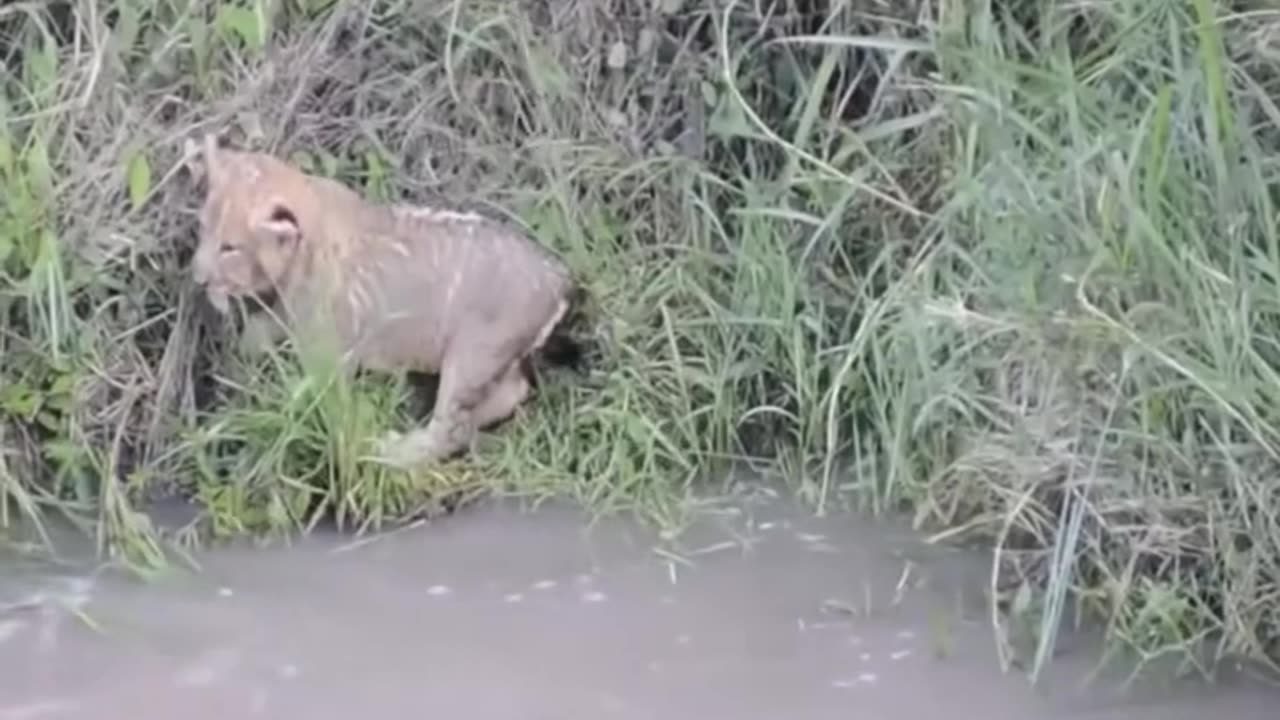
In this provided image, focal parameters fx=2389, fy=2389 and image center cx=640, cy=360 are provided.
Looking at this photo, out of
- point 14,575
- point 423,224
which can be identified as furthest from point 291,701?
point 423,224

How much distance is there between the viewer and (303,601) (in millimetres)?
3135

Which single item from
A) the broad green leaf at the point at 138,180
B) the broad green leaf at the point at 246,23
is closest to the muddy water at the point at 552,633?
the broad green leaf at the point at 138,180

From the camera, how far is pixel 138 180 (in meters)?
3.62

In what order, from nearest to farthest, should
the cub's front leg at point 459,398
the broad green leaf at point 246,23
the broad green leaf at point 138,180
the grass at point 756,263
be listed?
the grass at point 756,263 < the cub's front leg at point 459,398 < the broad green leaf at point 138,180 < the broad green leaf at point 246,23

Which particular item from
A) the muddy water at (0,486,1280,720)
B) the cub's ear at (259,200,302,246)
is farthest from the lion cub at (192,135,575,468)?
the muddy water at (0,486,1280,720)

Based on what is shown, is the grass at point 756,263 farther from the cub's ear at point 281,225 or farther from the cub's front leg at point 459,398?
the cub's ear at point 281,225

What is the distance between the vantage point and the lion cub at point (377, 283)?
353 centimetres

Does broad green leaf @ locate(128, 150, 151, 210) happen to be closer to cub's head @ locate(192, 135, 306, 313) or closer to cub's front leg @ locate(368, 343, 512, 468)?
cub's head @ locate(192, 135, 306, 313)

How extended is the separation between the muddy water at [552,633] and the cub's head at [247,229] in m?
0.44

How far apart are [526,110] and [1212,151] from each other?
1.27 m

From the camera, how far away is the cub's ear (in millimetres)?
3514

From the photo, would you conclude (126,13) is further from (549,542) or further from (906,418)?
(906,418)

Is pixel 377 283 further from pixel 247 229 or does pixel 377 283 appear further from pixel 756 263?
pixel 756 263

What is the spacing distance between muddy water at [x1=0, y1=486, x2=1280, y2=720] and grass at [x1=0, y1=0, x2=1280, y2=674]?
0.27 ft
